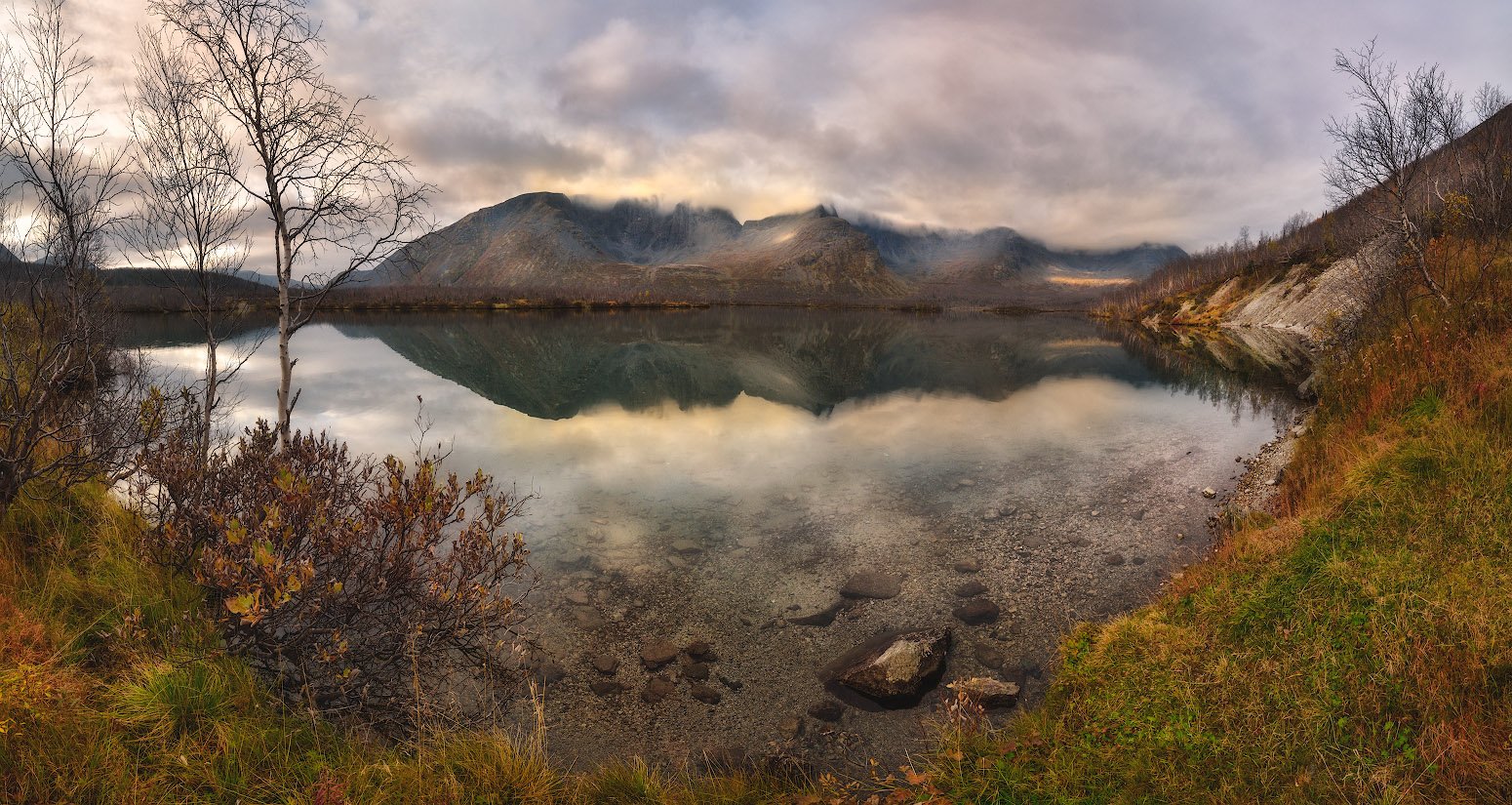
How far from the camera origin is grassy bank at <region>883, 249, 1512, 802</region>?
5.39 m

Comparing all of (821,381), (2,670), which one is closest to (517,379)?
(821,381)

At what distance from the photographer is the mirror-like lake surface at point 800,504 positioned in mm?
10000

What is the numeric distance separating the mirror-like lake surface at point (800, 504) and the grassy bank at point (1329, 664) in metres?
2.25

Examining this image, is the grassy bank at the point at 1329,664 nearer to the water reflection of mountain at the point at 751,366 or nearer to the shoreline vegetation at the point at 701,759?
the shoreline vegetation at the point at 701,759

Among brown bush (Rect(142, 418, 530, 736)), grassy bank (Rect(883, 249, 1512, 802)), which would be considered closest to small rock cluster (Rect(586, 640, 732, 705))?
brown bush (Rect(142, 418, 530, 736))

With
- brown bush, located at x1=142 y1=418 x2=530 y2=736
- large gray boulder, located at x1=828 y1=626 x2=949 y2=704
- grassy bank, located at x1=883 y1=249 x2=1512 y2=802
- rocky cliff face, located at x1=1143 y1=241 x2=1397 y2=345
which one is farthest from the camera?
rocky cliff face, located at x1=1143 y1=241 x2=1397 y2=345

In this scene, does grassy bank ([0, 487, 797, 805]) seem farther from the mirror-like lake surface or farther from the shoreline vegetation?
the mirror-like lake surface

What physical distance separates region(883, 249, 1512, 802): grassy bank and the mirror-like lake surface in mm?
2253

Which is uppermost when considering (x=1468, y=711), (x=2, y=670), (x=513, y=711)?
(x=2, y=670)

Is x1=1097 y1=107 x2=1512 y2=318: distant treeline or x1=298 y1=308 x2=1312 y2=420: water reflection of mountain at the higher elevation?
x1=1097 y1=107 x2=1512 y2=318: distant treeline

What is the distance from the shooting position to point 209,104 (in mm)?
12125

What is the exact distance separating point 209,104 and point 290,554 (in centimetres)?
1027

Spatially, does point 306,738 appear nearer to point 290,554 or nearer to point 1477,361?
point 290,554

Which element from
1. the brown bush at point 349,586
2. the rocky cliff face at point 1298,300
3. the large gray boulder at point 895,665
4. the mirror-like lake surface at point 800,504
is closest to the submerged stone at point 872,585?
the mirror-like lake surface at point 800,504
